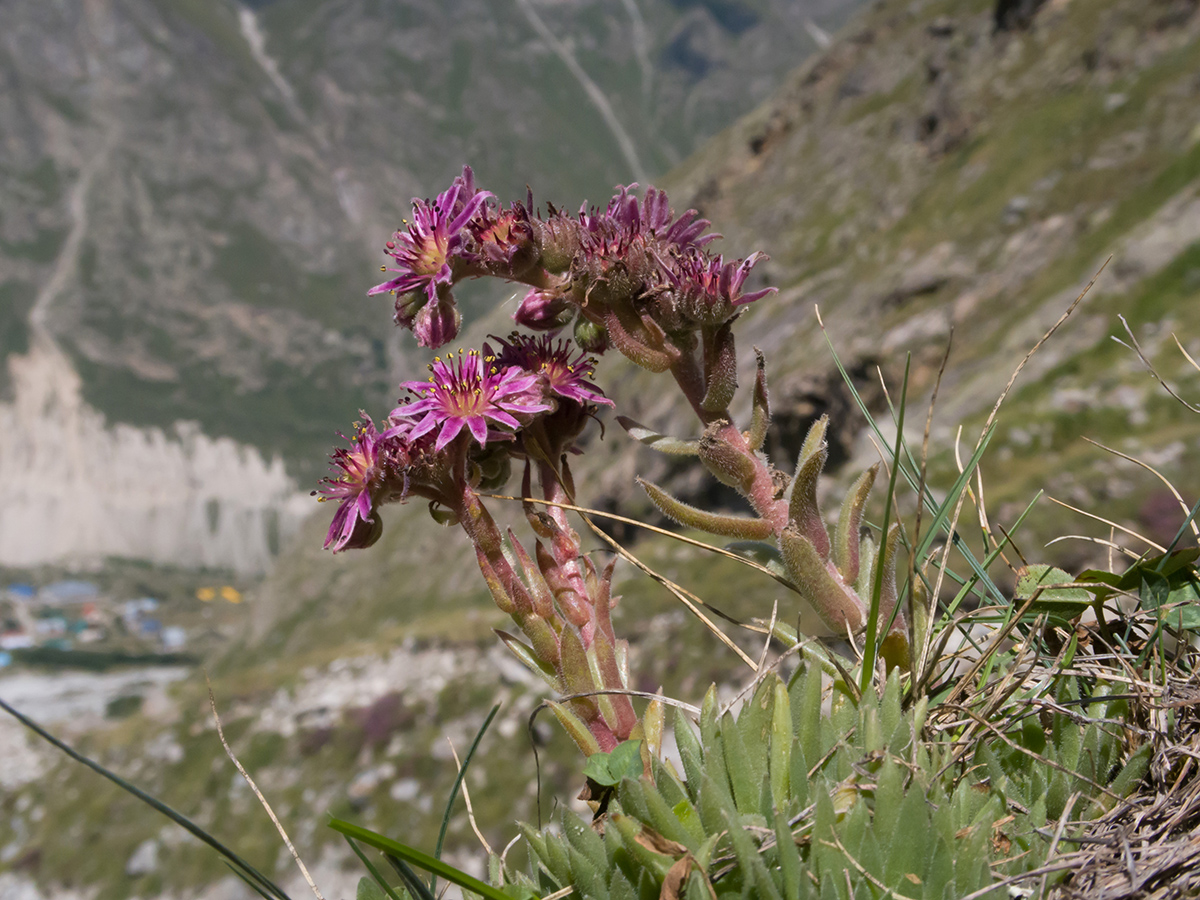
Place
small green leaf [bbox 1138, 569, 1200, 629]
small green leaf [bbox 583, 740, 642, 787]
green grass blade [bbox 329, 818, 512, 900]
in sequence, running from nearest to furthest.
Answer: green grass blade [bbox 329, 818, 512, 900], small green leaf [bbox 583, 740, 642, 787], small green leaf [bbox 1138, 569, 1200, 629]

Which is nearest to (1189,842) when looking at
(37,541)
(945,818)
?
(945,818)

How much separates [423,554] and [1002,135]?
165 ft

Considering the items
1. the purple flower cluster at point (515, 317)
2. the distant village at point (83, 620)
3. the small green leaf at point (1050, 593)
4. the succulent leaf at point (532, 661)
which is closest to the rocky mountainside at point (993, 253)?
the purple flower cluster at point (515, 317)

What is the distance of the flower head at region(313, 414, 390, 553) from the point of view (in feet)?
8.87

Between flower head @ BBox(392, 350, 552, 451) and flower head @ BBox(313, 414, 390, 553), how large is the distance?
0.16m

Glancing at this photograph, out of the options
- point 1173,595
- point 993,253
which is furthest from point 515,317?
point 993,253

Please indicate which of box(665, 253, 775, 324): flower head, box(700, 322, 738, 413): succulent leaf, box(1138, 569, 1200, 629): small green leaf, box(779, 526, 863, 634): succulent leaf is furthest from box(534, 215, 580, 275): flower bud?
box(1138, 569, 1200, 629): small green leaf

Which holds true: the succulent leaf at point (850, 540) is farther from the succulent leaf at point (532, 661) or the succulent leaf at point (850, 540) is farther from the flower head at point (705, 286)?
the succulent leaf at point (532, 661)

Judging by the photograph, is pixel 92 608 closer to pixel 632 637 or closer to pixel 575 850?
pixel 632 637

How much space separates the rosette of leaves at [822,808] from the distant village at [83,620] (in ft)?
607

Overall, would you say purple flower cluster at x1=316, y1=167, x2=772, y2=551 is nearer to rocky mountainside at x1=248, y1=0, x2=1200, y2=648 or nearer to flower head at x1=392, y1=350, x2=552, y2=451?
flower head at x1=392, y1=350, x2=552, y2=451

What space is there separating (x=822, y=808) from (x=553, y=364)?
1.65m

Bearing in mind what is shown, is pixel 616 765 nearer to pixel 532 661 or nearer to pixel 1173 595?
pixel 532 661

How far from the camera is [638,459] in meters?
37.0
